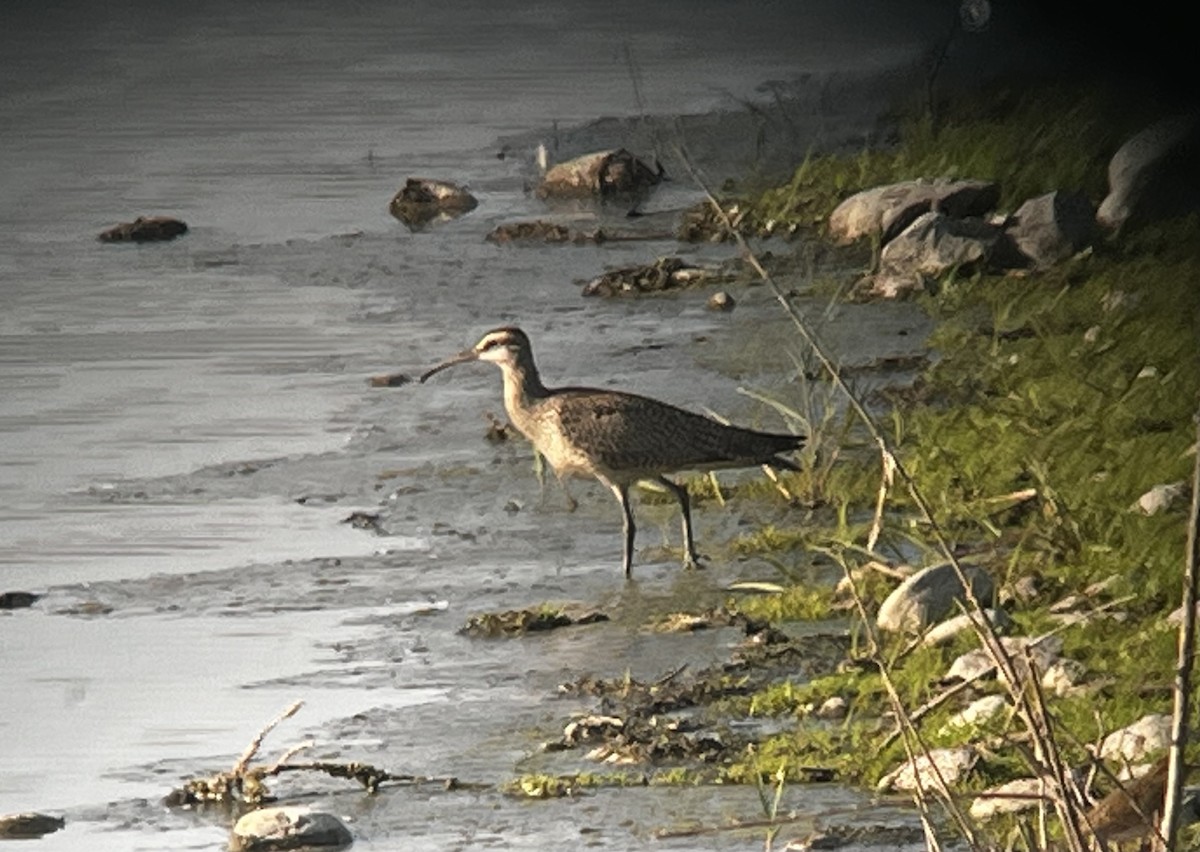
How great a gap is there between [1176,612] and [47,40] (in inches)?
716

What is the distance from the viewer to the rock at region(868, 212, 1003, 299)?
561 inches

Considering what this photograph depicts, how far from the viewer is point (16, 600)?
1037cm

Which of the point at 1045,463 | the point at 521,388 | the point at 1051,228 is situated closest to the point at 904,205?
the point at 1051,228

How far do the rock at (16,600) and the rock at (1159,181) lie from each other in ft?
19.3

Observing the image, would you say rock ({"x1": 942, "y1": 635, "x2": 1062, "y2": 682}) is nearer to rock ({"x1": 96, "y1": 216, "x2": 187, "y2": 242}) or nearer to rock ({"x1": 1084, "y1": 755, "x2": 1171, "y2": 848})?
rock ({"x1": 1084, "y1": 755, "x2": 1171, "y2": 848})

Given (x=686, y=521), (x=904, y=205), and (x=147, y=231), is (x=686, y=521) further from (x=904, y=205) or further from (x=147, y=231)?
(x=147, y=231)

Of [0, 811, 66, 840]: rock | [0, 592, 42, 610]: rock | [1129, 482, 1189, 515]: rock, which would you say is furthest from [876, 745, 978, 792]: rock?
[0, 592, 42, 610]: rock

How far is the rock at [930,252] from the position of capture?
561 inches

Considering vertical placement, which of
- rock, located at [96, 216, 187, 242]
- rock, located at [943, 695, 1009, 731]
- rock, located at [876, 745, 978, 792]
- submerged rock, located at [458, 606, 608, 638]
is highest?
rock, located at [876, 745, 978, 792]

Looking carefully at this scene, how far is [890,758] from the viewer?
789 centimetres

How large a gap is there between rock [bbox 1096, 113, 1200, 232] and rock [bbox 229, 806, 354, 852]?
25.3 feet

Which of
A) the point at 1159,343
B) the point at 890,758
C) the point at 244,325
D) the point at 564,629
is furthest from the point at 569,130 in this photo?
the point at 890,758

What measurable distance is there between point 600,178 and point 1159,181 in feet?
14.0

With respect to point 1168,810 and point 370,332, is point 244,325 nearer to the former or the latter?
point 370,332
